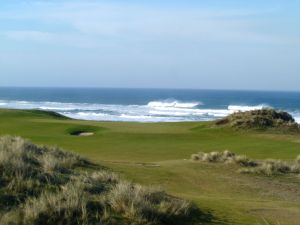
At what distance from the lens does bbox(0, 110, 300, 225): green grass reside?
36.5ft

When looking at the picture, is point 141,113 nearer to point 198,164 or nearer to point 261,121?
point 261,121

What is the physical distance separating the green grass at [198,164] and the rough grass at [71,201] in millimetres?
1104

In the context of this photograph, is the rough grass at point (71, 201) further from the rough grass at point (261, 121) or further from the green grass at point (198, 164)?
the rough grass at point (261, 121)

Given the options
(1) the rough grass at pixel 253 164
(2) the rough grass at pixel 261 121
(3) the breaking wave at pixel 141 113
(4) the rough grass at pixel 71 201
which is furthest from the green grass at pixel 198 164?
(3) the breaking wave at pixel 141 113

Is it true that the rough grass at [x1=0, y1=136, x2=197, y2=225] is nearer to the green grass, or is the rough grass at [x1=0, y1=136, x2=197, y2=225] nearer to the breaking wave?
the green grass

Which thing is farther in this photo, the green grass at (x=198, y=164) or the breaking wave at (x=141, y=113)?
the breaking wave at (x=141, y=113)

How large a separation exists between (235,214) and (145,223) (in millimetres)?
2163

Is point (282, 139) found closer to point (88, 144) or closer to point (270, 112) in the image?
point (270, 112)

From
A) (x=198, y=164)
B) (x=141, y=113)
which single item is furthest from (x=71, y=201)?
(x=141, y=113)

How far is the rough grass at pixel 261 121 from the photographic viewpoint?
110 ft

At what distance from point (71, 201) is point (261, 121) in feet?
88.0

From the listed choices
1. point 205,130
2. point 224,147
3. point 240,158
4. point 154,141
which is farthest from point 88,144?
point 240,158

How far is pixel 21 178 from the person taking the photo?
8.99 m

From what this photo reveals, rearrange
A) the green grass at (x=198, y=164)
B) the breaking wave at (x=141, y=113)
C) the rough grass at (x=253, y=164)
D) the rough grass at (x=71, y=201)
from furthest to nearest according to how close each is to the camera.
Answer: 1. the breaking wave at (x=141, y=113)
2. the rough grass at (x=253, y=164)
3. the green grass at (x=198, y=164)
4. the rough grass at (x=71, y=201)
